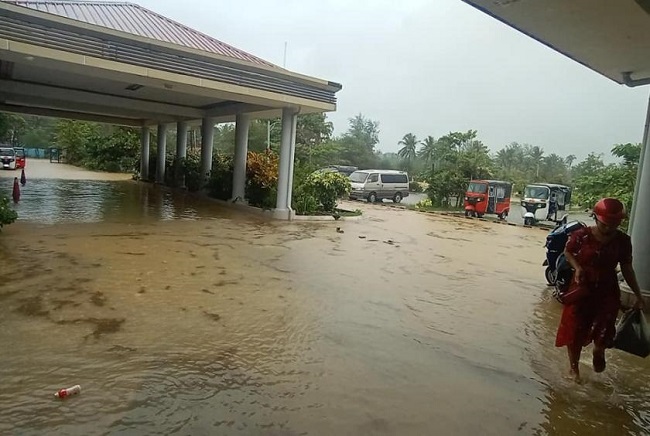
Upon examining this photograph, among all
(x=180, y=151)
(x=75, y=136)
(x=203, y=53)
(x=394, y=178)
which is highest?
(x=203, y=53)

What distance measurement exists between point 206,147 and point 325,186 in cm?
555

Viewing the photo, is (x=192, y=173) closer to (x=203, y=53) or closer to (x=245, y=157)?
(x=245, y=157)

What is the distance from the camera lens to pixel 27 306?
4.65 metres

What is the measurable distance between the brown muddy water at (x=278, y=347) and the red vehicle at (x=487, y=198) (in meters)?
11.0

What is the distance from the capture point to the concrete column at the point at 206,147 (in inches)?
682

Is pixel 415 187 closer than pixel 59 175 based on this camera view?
No

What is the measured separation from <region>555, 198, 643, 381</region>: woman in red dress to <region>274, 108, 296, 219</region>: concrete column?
9929 mm

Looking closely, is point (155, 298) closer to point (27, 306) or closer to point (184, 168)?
point (27, 306)

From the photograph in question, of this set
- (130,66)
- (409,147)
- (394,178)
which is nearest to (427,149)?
(409,147)

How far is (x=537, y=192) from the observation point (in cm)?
1820

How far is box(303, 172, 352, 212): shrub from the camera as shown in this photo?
47.2 ft

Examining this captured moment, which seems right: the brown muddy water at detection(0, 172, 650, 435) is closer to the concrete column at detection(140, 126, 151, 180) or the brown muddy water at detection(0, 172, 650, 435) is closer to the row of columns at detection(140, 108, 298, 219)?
the row of columns at detection(140, 108, 298, 219)

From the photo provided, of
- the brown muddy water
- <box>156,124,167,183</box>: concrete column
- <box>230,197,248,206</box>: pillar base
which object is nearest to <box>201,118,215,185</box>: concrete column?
<box>230,197,248,206</box>: pillar base

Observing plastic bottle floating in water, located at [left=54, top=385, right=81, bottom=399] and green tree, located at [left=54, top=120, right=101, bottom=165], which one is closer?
plastic bottle floating in water, located at [left=54, top=385, right=81, bottom=399]
